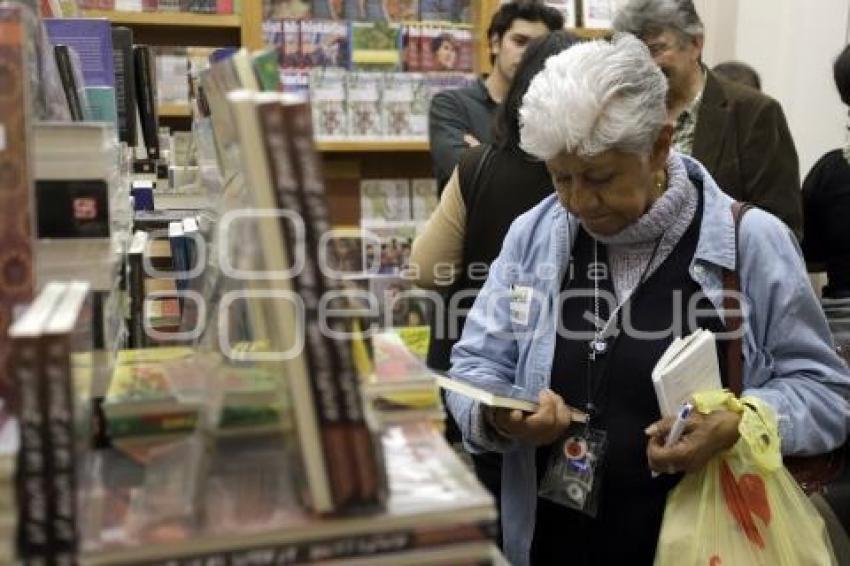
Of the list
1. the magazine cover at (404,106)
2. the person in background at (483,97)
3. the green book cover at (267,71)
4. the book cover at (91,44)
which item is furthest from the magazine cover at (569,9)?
the green book cover at (267,71)

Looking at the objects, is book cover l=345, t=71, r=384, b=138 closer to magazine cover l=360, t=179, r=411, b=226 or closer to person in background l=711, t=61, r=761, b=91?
magazine cover l=360, t=179, r=411, b=226

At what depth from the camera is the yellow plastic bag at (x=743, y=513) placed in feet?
3.77

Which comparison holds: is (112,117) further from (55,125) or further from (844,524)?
(844,524)

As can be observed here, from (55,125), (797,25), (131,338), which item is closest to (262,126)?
(55,125)

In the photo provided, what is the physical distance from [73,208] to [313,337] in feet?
1.15

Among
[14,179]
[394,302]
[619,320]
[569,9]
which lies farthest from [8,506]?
[569,9]

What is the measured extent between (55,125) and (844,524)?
166 cm

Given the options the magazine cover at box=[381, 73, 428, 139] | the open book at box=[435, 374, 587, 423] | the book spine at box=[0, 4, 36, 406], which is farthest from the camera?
the magazine cover at box=[381, 73, 428, 139]

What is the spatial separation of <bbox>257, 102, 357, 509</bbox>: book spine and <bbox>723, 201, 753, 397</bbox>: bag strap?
2.67ft

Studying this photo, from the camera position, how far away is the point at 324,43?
11.4 ft

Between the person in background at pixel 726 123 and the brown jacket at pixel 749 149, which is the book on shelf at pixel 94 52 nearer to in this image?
the person in background at pixel 726 123

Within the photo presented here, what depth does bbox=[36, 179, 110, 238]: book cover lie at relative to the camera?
773mm

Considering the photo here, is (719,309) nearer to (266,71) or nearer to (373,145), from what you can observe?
(266,71)

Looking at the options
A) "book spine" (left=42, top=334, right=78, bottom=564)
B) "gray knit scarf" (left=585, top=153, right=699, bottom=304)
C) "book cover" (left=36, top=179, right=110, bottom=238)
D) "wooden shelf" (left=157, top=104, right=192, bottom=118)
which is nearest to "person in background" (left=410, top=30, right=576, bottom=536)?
"gray knit scarf" (left=585, top=153, right=699, bottom=304)
